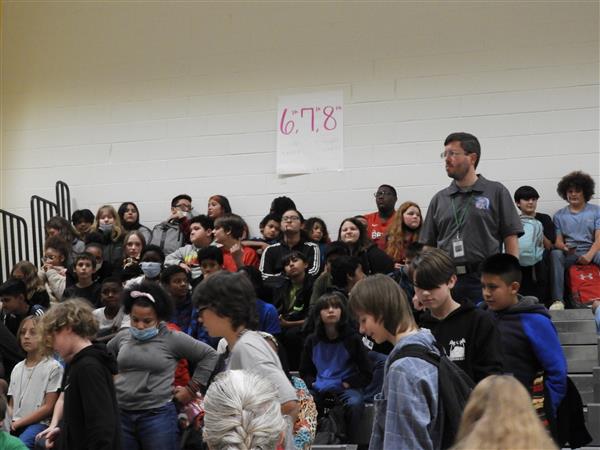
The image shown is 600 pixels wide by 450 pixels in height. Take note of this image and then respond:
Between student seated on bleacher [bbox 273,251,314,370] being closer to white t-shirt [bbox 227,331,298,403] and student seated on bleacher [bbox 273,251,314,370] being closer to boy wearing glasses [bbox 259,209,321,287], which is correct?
boy wearing glasses [bbox 259,209,321,287]

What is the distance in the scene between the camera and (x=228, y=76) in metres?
10.7

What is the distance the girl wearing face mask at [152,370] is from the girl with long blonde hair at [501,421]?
3.59m

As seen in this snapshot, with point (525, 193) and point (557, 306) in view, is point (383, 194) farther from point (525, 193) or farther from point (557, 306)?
point (557, 306)

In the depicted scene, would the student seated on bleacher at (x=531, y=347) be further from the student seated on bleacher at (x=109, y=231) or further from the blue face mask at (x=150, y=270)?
the student seated on bleacher at (x=109, y=231)

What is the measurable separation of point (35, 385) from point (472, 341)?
3320 millimetres

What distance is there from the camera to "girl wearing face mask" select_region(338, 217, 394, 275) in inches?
309

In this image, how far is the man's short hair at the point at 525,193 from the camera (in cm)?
878

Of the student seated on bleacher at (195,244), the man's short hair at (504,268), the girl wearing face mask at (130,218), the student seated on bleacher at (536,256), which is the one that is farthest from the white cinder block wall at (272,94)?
the man's short hair at (504,268)

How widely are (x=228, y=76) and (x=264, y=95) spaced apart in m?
0.49

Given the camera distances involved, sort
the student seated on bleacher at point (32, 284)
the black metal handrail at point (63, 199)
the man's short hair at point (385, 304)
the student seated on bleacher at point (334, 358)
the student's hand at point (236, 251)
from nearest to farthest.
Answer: the man's short hair at point (385, 304) → the student seated on bleacher at point (334, 358) → the student's hand at point (236, 251) → the student seated on bleacher at point (32, 284) → the black metal handrail at point (63, 199)

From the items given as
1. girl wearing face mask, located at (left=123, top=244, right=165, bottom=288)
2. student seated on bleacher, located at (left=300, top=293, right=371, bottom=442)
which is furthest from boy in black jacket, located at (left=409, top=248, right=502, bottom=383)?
girl wearing face mask, located at (left=123, top=244, right=165, bottom=288)

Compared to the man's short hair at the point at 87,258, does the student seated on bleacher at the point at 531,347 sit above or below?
below

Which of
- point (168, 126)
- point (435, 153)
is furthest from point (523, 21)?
point (168, 126)

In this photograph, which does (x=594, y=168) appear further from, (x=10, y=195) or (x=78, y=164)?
(x=10, y=195)
